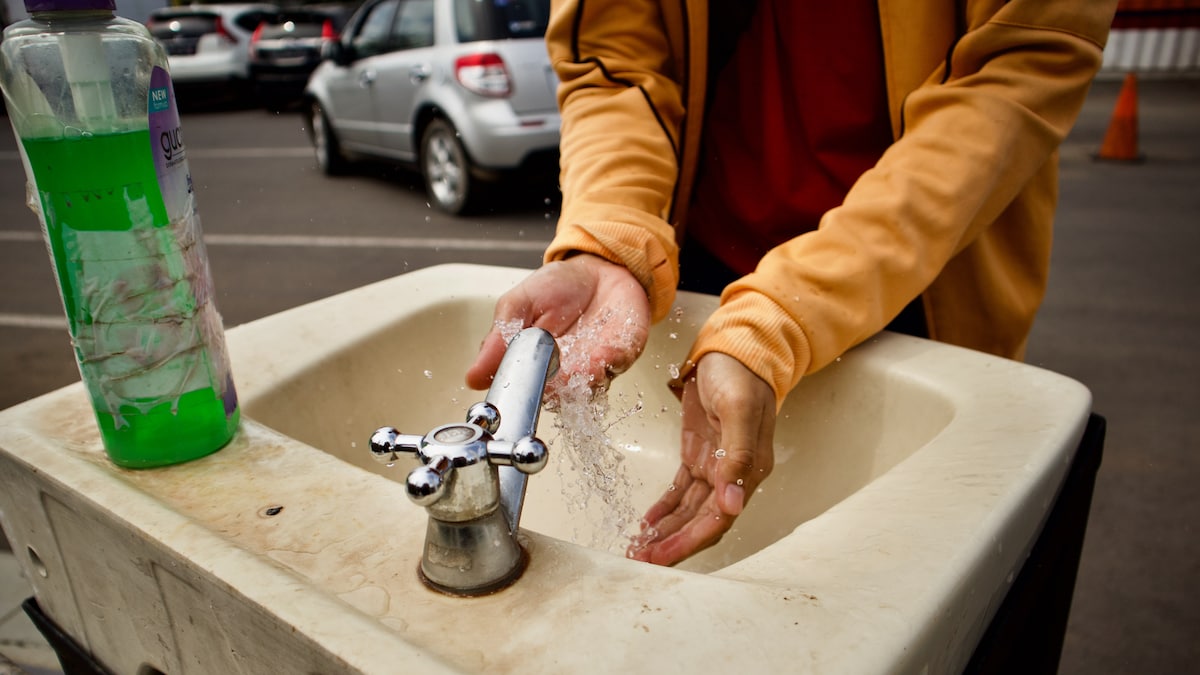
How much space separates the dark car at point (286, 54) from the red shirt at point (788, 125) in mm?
9879

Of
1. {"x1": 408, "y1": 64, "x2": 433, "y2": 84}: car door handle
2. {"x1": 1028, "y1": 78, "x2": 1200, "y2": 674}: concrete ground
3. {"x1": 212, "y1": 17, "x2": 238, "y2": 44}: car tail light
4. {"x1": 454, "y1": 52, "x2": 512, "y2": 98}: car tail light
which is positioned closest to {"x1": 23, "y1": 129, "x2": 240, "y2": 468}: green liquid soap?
{"x1": 1028, "y1": 78, "x2": 1200, "y2": 674}: concrete ground

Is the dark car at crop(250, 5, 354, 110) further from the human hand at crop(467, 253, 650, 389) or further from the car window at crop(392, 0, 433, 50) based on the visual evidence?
the human hand at crop(467, 253, 650, 389)

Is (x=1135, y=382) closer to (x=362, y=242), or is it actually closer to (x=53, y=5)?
(x=53, y=5)

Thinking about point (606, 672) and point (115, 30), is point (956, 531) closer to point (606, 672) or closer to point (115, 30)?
point (606, 672)

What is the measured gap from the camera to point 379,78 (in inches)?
250

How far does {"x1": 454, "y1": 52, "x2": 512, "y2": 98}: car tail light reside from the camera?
214 inches

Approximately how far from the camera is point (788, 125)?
1340 mm

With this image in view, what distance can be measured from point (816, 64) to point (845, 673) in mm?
961

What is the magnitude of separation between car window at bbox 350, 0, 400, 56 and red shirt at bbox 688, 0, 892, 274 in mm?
5438

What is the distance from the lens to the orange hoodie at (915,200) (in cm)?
103

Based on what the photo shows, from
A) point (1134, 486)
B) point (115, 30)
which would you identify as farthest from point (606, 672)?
point (1134, 486)

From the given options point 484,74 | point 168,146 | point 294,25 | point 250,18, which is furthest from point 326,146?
point 168,146

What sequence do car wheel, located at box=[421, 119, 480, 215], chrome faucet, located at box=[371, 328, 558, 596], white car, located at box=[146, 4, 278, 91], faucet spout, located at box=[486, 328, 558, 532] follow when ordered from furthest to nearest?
white car, located at box=[146, 4, 278, 91] < car wheel, located at box=[421, 119, 480, 215] < faucet spout, located at box=[486, 328, 558, 532] < chrome faucet, located at box=[371, 328, 558, 596]

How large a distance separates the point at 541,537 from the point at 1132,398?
324cm
